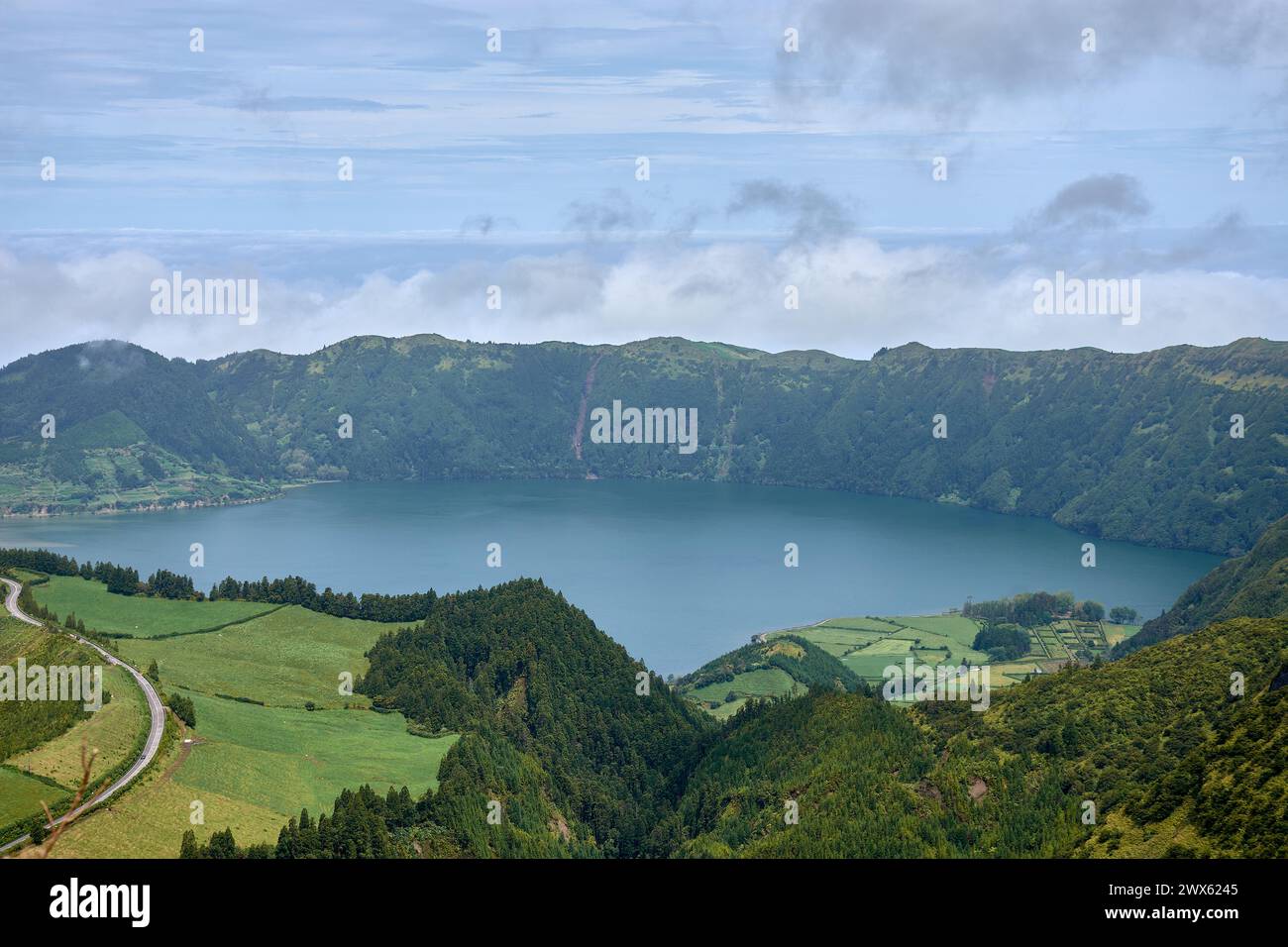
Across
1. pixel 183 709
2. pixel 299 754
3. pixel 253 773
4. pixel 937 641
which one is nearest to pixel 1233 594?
pixel 937 641

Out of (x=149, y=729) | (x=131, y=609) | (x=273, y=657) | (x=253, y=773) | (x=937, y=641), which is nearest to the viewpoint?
(x=253, y=773)

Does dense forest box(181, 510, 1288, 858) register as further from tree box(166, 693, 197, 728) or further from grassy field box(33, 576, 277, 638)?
grassy field box(33, 576, 277, 638)

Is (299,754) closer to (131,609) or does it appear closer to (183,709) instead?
(183,709)

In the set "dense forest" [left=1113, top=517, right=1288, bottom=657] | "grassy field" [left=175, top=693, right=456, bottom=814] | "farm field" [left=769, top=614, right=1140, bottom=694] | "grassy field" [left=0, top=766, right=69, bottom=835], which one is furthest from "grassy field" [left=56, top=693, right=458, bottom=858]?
"dense forest" [left=1113, top=517, right=1288, bottom=657]

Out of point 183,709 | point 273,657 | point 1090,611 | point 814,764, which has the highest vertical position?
point 183,709

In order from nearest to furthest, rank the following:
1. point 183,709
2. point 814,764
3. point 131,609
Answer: point 183,709, point 814,764, point 131,609
